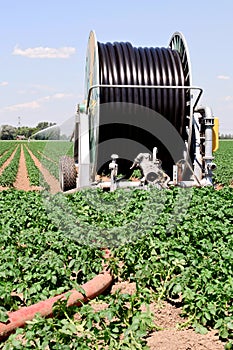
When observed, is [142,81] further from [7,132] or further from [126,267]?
[7,132]

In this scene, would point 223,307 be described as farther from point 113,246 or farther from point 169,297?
point 113,246

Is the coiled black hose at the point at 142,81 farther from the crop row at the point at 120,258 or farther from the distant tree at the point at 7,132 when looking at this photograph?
the distant tree at the point at 7,132

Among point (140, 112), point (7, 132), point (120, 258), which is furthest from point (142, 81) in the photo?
point (7, 132)

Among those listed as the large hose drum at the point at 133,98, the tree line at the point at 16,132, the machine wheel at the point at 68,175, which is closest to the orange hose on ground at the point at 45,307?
the large hose drum at the point at 133,98

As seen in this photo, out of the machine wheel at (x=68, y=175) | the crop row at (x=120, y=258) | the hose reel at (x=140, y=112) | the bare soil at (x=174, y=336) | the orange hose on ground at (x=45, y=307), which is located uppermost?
the hose reel at (x=140, y=112)

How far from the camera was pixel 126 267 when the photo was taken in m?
5.34

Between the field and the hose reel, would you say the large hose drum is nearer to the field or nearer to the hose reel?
the hose reel

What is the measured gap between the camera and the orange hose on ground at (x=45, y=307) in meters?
4.00

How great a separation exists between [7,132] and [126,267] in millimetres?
100134

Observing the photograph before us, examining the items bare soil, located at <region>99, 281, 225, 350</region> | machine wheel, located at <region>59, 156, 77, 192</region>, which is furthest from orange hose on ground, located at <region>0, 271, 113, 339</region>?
machine wheel, located at <region>59, 156, 77, 192</region>

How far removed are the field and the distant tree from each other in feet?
312

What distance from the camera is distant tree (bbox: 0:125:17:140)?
101750 mm

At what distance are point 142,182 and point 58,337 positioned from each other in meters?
6.21

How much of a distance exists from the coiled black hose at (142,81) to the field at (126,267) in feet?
5.25
